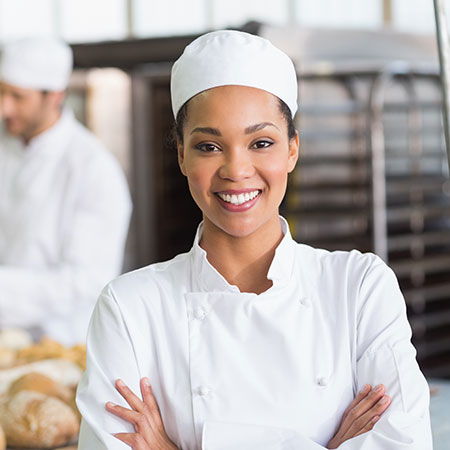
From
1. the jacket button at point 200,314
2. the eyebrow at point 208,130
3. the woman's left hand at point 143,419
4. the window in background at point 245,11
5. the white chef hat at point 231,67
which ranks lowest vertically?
the woman's left hand at point 143,419

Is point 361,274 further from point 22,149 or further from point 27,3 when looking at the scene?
point 27,3

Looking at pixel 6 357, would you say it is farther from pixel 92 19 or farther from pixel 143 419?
pixel 92 19

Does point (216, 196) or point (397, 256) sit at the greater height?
point (216, 196)

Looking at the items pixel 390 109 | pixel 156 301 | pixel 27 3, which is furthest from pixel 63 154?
pixel 27 3

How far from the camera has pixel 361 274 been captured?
49.9 inches

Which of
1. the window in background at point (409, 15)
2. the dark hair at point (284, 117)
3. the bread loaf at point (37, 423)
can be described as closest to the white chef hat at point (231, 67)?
the dark hair at point (284, 117)

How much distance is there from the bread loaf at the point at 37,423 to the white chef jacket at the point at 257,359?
350mm

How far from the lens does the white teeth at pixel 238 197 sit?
1.16 meters

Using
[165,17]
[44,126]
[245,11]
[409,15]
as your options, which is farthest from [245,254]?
[165,17]

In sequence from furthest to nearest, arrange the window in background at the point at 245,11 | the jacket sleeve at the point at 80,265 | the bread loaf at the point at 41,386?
the window in background at the point at 245,11 → the jacket sleeve at the point at 80,265 → the bread loaf at the point at 41,386

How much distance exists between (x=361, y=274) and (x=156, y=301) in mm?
314

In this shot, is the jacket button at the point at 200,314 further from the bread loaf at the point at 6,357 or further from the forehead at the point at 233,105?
the bread loaf at the point at 6,357

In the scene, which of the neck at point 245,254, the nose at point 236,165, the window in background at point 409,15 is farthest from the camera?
the window in background at point 409,15

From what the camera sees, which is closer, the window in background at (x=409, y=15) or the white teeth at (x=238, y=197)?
the white teeth at (x=238, y=197)
